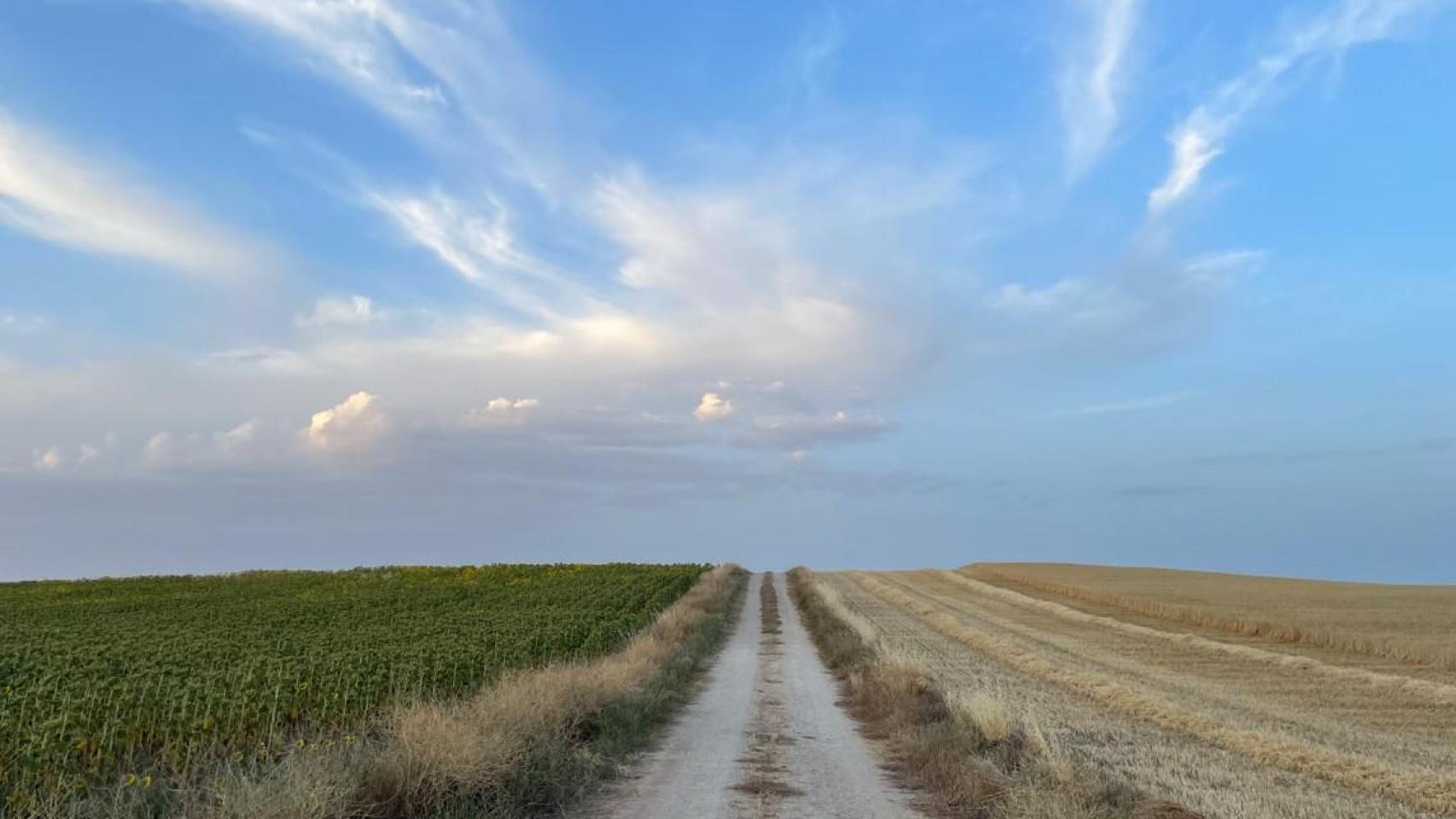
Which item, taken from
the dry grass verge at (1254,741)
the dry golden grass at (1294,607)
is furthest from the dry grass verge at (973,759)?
the dry golden grass at (1294,607)

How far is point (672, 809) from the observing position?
1101cm

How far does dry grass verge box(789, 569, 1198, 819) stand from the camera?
10.1 m

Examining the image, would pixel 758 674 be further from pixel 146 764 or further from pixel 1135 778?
pixel 146 764

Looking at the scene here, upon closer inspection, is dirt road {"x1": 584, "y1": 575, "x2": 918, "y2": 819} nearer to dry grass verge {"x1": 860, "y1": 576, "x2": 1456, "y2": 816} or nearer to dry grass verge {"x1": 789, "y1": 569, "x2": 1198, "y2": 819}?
dry grass verge {"x1": 789, "y1": 569, "x2": 1198, "y2": 819}

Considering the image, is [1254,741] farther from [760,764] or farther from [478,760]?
[478,760]

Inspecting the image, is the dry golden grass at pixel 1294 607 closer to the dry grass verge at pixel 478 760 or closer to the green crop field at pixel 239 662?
the green crop field at pixel 239 662

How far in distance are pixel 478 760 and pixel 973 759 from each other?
251 inches

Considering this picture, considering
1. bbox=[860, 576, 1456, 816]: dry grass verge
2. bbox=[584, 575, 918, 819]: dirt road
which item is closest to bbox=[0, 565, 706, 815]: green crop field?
bbox=[584, 575, 918, 819]: dirt road

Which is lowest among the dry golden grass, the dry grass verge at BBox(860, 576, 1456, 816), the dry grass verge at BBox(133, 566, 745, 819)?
the dry grass verge at BBox(860, 576, 1456, 816)

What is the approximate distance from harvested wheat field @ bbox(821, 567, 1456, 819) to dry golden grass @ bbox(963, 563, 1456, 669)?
0.35 m

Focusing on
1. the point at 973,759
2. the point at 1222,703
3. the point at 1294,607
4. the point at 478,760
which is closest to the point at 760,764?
the point at 973,759

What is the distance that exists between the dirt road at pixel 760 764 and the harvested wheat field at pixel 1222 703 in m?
2.59

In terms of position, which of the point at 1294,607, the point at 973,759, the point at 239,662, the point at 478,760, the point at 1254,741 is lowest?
the point at 1254,741

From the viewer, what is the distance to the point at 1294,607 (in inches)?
1746
